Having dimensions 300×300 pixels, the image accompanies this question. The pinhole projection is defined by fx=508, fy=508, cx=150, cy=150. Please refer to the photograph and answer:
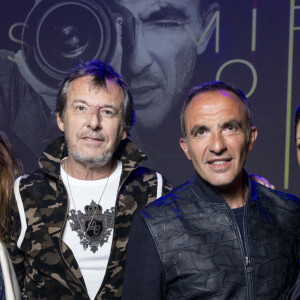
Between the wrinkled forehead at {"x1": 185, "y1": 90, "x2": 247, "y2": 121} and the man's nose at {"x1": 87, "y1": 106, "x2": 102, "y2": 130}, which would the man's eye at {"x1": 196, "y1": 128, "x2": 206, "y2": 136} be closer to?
the wrinkled forehead at {"x1": 185, "y1": 90, "x2": 247, "y2": 121}

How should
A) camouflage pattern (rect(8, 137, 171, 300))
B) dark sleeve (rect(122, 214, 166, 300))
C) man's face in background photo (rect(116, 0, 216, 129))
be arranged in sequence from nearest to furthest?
dark sleeve (rect(122, 214, 166, 300)), camouflage pattern (rect(8, 137, 171, 300)), man's face in background photo (rect(116, 0, 216, 129))

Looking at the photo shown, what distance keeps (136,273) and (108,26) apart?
9.60 feet

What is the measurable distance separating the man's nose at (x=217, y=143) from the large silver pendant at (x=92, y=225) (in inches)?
25.5

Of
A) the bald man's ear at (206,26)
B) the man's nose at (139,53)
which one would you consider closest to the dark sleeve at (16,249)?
the man's nose at (139,53)

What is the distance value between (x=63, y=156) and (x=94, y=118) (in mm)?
260

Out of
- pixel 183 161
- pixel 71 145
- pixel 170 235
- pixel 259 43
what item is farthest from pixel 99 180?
pixel 259 43

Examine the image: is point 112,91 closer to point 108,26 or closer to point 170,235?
point 170,235

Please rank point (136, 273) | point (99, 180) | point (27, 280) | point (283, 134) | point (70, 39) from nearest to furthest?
point (136, 273)
point (27, 280)
point (99, 180)
point (283, 134)
point (70, 39)

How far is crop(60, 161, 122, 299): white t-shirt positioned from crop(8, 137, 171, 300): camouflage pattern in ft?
0.11

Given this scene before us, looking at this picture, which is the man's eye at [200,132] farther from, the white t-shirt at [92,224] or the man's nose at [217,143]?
the white t-shirt at [92,224]

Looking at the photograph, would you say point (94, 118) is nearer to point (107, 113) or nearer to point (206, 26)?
point (107, 113)

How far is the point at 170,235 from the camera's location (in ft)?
5.28

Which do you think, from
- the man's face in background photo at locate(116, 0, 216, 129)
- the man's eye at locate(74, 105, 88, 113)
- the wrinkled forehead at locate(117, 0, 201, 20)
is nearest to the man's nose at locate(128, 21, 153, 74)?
the man's face in background photo at locate(116, 0, 216, 129)

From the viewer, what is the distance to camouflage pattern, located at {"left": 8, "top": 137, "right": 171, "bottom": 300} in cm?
195
